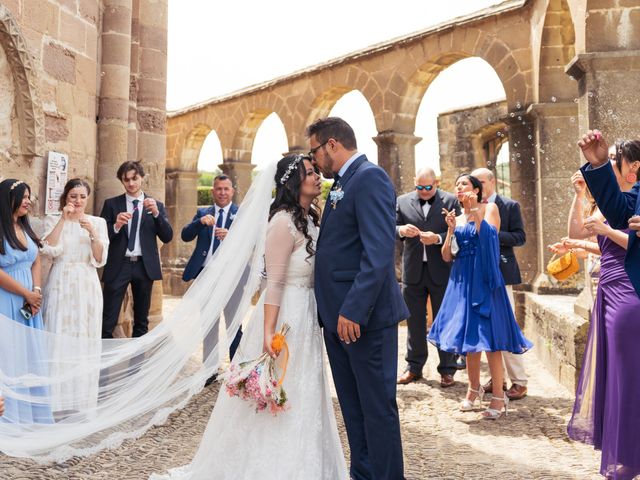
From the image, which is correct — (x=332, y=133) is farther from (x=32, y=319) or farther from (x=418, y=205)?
(x=418, y=205)

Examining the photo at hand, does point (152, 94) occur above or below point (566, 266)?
above

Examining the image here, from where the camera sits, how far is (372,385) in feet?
9.61

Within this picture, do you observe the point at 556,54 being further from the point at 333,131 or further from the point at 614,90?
the point at 333,131

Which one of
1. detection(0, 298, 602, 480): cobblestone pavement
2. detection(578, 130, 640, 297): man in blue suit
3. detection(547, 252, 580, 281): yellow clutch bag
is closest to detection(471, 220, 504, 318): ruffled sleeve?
detection(547, 252, 580, 281): yellow clutch bag

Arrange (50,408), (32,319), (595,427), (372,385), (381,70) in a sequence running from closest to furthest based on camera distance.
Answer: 1. (372,385)
2. (595,427)
3. (50,408)
4. (32,319)
5. (381,70)

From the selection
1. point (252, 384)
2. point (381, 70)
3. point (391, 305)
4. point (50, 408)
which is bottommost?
point (50, 408)

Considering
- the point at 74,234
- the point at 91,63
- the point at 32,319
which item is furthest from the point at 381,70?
the point at 32,319

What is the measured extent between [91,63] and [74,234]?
6.03 feet

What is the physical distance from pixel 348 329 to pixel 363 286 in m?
0.20

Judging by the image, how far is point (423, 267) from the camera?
6.01 m

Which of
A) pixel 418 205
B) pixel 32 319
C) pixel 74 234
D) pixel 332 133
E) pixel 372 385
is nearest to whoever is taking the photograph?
pixel 372 385

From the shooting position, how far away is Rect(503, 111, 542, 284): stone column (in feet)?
25.8

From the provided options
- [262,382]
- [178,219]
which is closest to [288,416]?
[262,382]

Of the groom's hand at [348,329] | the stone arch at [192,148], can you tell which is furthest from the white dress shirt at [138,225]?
the stone arch at [192,148]
